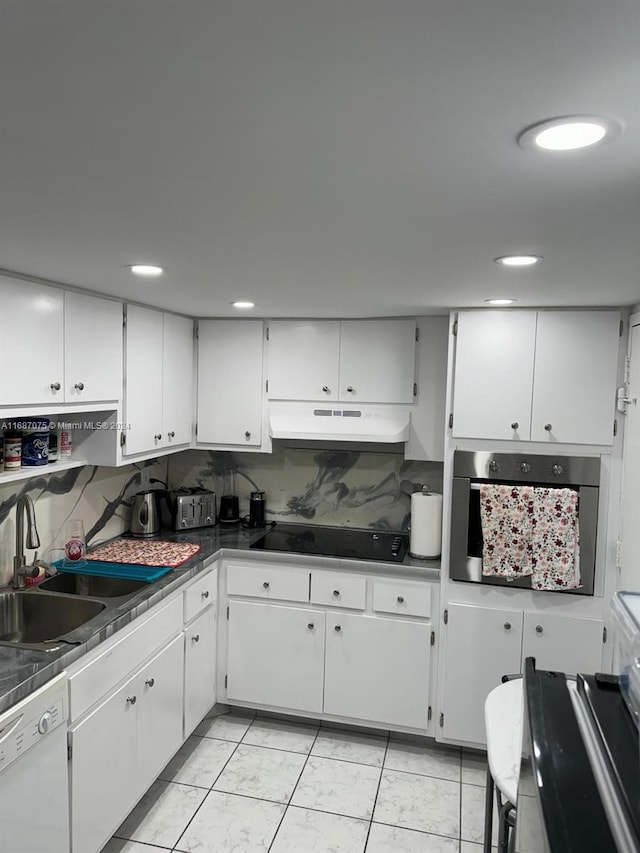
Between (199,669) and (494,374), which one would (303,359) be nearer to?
(494,374)

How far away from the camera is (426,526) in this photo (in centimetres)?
306

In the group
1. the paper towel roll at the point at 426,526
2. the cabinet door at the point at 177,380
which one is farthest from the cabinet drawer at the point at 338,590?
the cabinet door at the point at 177,380

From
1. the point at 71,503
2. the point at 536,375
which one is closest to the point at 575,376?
the point at 536,375

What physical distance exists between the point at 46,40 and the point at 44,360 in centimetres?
177

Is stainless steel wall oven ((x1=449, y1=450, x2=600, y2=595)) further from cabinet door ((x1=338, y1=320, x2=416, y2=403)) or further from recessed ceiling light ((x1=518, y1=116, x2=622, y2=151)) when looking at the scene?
recessed ceiling light ((x1=518, y1=116, x2=622, y2=151))

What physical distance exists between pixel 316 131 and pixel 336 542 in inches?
106

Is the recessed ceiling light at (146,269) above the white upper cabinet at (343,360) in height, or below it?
above

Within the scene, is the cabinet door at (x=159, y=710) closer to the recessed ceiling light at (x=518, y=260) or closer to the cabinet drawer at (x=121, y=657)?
the cabinet drawer at (x=121, y=657)

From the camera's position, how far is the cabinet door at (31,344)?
2.09m

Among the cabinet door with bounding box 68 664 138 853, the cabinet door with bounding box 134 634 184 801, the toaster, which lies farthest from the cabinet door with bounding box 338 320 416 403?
the cabinet door with bounding box 68 664 138 853

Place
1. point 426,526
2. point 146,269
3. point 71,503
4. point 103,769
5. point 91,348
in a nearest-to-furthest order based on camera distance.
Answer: point 146,269, point 103,769, point 91,348, point 71,503, point 426,526

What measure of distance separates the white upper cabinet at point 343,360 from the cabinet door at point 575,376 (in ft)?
2.30

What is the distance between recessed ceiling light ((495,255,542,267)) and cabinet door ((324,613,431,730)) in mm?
1882

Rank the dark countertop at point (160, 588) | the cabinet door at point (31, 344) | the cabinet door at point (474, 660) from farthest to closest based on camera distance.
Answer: the cabinet door at point (474, 660) < the cabinet door at point (31, 344) < the dark countertop at point (160, 588)
